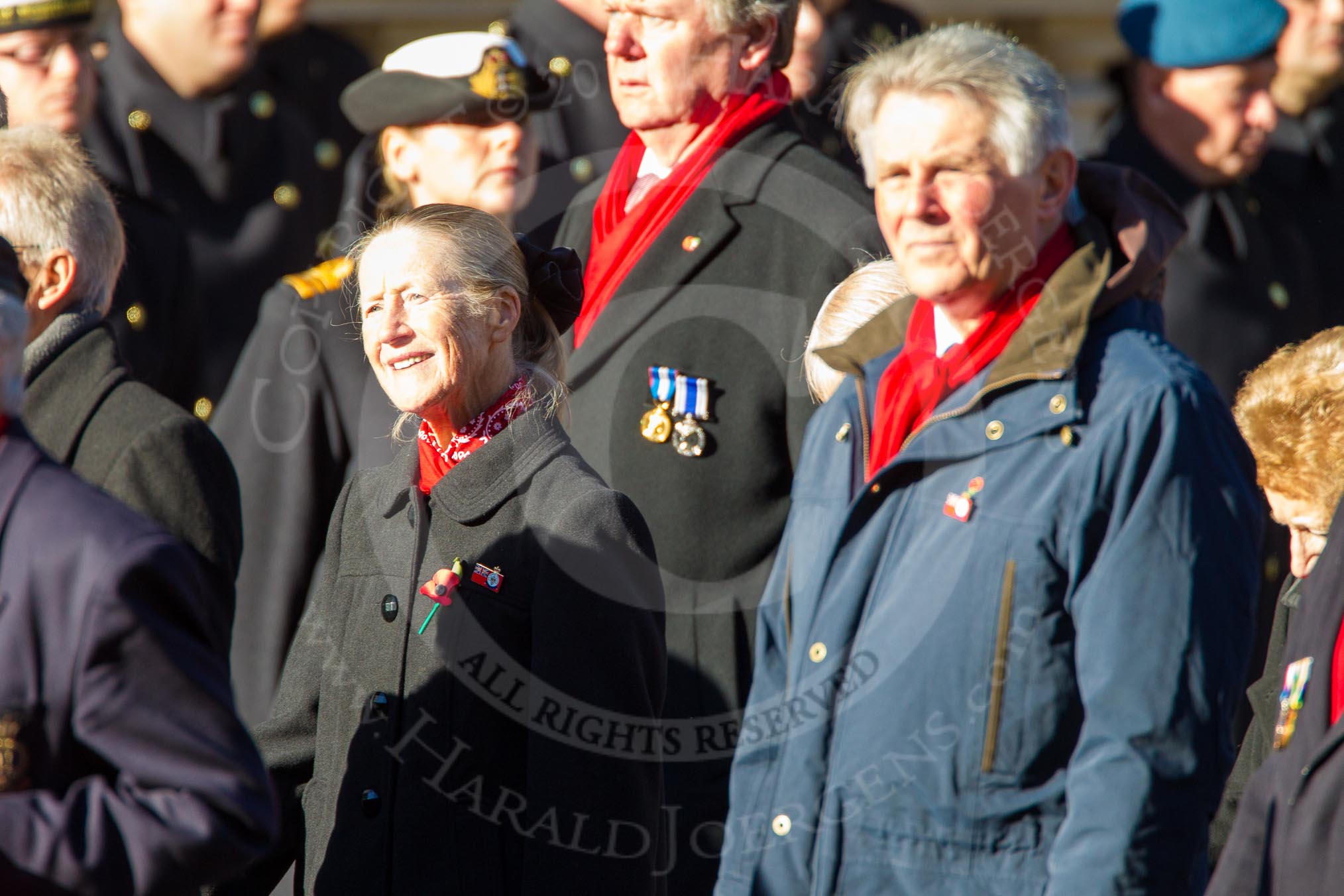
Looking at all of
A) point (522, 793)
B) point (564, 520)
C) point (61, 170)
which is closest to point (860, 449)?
point (564, 520)

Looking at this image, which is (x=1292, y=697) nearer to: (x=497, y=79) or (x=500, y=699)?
(x=500, y=699)

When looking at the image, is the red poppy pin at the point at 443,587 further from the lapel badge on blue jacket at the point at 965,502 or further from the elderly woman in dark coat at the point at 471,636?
the lapel badge on blue jacket at the point at 965,502

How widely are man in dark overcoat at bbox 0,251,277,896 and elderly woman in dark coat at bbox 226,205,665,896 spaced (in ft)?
2.24

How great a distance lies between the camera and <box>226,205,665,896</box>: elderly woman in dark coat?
109 inches

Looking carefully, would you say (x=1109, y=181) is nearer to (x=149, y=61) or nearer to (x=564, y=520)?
(x=564, y=520)

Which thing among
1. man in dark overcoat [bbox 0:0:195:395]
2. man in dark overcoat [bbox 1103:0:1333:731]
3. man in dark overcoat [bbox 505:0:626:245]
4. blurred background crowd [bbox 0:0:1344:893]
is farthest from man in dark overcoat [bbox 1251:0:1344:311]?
man in dark overcoat [bbox 0:0:195:395]

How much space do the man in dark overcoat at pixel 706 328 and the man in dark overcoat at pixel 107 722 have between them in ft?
5.43

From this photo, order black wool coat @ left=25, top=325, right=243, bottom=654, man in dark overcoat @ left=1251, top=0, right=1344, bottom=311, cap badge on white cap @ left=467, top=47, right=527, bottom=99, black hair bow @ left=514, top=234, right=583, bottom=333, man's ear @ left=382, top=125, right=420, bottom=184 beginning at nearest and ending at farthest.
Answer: black hair bow @ left=514, top=234, right=583, bottom=333, black wool coat @ left=25, top=325, right=243, bottom=654, cap badge on white cap @ left=467, top=47, right=527, bottom=99, man's ear @ left=382, top=125, right=420, bottom=184, man in dark overcoat @ left=1251, top=0, right=1344, bottom=311

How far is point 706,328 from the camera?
386 cm

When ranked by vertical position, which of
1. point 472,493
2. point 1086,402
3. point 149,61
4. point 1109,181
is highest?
point 1109,181

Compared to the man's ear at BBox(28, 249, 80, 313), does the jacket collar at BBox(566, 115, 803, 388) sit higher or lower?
lower

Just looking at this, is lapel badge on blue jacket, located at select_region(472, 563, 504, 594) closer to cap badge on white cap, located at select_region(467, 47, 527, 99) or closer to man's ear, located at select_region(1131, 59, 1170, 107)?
cap badge on white cap, located at select_region(467, 47, 527, 99)

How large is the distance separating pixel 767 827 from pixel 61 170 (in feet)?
5.89

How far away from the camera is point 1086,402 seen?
2.70 m
